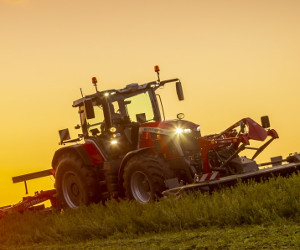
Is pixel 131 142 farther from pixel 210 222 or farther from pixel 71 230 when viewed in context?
pixel 210 222

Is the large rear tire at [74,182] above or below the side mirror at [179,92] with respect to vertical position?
below

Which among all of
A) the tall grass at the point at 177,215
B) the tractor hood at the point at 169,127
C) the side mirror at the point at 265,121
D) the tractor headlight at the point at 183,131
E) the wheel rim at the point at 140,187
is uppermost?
the tractor hood at the point at 169,127

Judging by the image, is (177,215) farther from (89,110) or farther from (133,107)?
(133,107)

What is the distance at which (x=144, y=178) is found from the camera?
12.3 metres

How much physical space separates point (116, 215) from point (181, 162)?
2304mm

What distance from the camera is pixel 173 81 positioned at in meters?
13.8

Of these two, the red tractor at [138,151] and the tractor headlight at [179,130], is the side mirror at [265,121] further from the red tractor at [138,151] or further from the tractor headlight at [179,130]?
the tractor headlight at [179,130]

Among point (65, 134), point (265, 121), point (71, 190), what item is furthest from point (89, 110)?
point (265, 121)

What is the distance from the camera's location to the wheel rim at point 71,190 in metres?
14.1

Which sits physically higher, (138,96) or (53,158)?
(138,96)

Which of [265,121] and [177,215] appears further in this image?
[265,121]

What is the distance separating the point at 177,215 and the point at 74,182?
5263 millimetres

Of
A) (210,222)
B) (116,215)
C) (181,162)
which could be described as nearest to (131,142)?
(181,162)

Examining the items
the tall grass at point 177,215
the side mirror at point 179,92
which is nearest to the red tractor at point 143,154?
the side mirror at point 179,92
